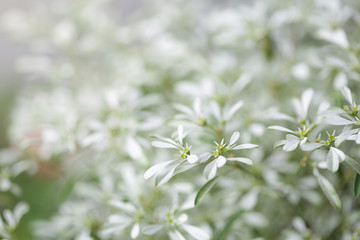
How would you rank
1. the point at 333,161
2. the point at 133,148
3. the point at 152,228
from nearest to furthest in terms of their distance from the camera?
the point at 333,161, the point at 152,228, the point at 133,148

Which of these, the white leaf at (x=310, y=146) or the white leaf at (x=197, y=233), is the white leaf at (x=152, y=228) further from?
the white leaf at (x=310, y=146)

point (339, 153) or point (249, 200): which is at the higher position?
point (339, 153)

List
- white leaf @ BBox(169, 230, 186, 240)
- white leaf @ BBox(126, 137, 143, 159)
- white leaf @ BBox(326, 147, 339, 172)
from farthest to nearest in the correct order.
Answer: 1. white leaf @ BBox(126, 137, 143, 159)
2. white leaf @ BBox(169, 230, 186, 240)
3. white leaf @ BBox(326, 147, 339, 172)

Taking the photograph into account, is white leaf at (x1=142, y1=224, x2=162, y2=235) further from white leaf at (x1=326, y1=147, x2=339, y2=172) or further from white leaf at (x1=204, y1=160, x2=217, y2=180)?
white leaf at (x1=326, y1=147, x2=339, y2=172)

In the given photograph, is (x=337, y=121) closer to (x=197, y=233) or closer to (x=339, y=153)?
(x=339, y=153)

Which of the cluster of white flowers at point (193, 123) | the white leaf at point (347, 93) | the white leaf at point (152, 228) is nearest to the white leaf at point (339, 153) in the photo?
the cluster of white flowers at point (193, 123)

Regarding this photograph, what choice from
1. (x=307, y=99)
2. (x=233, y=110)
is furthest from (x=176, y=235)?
(x=307, y=99)

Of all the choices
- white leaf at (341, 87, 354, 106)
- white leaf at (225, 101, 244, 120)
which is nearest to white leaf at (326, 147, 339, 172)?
white leaf at (341, 87, 354, 106)

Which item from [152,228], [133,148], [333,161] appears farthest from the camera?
[133,148]
